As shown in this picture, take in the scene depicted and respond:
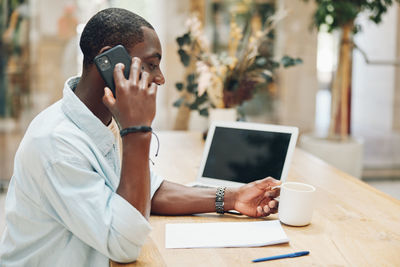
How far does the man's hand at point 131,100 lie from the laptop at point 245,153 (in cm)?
61

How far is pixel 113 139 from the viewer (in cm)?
108

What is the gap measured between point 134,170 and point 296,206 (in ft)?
1.59

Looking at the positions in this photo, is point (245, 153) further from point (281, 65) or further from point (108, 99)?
point (281, 65)

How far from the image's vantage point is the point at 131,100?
0.97 meters

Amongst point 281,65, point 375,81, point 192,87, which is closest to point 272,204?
point 192,87

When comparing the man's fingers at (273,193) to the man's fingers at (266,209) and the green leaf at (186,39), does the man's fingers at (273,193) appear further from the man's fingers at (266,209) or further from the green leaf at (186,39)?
the green leaf at (186,39)

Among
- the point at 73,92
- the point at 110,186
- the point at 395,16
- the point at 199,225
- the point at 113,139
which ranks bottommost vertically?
the point at 199,225

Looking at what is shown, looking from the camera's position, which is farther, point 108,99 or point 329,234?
point 329,234

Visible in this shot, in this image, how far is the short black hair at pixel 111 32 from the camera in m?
1.05

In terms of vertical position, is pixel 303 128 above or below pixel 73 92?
below

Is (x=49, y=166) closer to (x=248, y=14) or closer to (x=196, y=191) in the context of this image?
(x=196, y=191)

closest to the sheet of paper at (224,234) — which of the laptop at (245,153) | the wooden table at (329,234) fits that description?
the wooden table at (329,234)

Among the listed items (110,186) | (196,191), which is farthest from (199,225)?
(110,186)

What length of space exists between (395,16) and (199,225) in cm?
384
